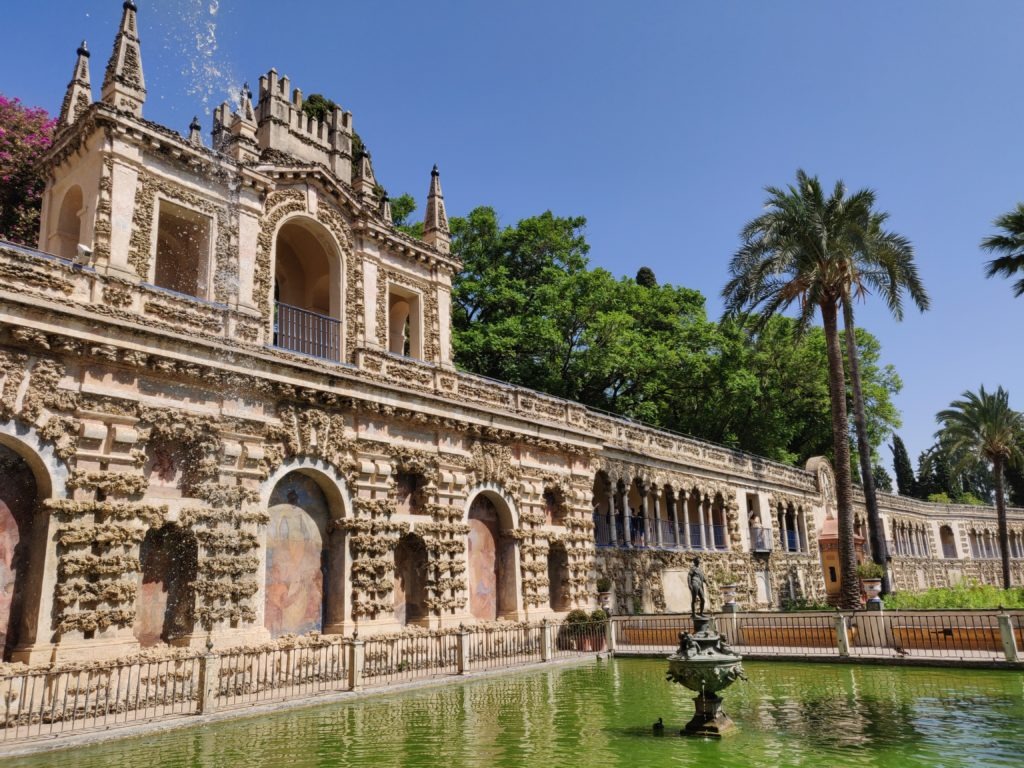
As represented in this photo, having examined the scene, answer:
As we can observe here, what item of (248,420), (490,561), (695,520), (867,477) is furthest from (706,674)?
(695,520)

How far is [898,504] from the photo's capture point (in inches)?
2195

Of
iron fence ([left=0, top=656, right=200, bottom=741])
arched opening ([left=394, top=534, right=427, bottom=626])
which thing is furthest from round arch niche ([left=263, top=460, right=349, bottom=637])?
iron fence ([left=0, top=656, right=200, bottom=741])

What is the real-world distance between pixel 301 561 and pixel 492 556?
7027 mm

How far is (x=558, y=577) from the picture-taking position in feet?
83.6

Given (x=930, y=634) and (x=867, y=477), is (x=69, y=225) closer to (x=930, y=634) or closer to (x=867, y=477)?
(x=930, y=634)

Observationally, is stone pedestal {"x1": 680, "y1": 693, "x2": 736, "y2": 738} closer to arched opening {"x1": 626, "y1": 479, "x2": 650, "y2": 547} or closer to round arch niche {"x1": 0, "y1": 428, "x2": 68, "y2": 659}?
round arch niche {"x1": 0, "y1": 428, "x2": 68, "y2": 659}

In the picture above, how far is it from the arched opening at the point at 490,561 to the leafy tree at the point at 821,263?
1119cm

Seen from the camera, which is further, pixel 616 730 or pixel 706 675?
pixel 616 730

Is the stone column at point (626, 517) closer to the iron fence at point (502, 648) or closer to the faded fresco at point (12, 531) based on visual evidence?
the iron fence at point (502, 648)

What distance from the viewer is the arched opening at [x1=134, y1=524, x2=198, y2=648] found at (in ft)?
48.5

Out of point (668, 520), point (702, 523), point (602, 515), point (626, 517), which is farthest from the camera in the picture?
point (702, 523)

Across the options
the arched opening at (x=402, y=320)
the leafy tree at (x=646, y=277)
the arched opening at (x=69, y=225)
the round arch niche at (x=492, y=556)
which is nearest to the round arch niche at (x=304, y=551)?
the round arch niche at (x=492, y=556)

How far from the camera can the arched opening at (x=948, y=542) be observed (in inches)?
2494

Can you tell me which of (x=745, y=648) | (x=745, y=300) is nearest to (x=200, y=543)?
(x=745, y=648)
